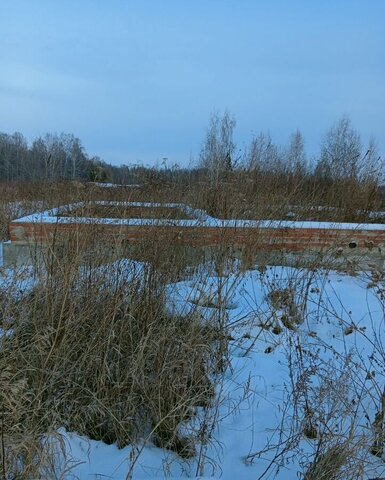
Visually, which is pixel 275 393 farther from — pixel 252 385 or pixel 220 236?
pixel 220 236

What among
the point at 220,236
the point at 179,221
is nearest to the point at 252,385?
the point at 220,236

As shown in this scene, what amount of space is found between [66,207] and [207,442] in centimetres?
280

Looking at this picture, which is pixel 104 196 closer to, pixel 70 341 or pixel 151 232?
pixel 151 232

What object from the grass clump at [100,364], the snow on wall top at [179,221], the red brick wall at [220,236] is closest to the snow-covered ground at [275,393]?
the grass clump at [100,364]

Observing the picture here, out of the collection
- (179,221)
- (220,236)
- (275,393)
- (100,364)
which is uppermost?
(179,221)

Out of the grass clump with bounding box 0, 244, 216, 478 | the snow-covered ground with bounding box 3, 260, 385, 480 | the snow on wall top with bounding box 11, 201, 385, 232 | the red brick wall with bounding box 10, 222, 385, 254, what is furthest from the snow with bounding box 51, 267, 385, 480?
the snow on wall top with bounding box 11, 201, 385, 232

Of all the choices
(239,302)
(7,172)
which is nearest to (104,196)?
(239,302)

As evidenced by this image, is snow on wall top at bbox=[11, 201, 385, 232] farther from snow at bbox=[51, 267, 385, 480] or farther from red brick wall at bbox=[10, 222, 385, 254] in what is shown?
snow at bbox=[51, 267, 385, 480]

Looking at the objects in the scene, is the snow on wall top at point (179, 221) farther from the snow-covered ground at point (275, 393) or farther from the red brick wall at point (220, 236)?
the snow-covered ground at point (275, 393)

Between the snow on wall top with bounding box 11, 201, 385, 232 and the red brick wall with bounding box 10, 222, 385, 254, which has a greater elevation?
the snow on wall top with bounding box 11, 201, 385, 232

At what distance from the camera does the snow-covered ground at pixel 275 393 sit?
7.45 feet

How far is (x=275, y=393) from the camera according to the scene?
3.06 meters

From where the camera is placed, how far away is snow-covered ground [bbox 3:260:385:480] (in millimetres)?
2270

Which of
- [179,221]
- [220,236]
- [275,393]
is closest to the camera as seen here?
[275,393]
